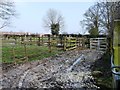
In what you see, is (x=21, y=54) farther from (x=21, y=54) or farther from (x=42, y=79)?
(x=42, y=79)

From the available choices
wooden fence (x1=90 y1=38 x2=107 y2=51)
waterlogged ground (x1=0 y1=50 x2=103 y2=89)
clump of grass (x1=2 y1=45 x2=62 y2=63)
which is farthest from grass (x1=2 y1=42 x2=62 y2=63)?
wooden fence (x1=90 y1=38 x2=107 y2=51)

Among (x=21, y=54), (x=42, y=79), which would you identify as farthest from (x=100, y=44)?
(x=42, y=79)

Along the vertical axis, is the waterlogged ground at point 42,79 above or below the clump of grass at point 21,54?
below

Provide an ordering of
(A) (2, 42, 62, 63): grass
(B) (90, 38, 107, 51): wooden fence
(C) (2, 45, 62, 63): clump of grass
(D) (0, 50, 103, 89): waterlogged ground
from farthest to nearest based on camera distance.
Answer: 1. (B) (90, 38, 107, 51): wooden fence
2. (A) (2, 42, 62, 63): grass
3. (C) (2, 45, 62, 63): clump of grass
4. (D) (0, 50, 103, 89): waterlogged ground

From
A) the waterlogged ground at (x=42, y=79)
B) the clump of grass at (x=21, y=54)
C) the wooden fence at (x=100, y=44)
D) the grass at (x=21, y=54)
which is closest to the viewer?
the waterlogged ground at (x=42, y=79)

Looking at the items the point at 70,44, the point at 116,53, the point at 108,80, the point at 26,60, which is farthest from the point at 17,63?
the point at 70,44

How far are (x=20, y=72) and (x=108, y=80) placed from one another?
4.03 metres

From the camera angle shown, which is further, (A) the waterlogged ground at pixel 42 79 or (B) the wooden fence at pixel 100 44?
(B) the wooden fence at pixel 100 44

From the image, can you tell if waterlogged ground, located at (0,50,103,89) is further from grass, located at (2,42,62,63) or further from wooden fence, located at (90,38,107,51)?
wooden fence, located at (90,38,107,51)

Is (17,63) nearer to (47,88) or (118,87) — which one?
(47,88)

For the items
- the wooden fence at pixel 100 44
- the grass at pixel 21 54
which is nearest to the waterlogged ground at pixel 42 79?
the grass at pixel 21 54

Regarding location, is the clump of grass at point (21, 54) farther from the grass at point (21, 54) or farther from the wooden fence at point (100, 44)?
the wooden fence at point (100, 44)

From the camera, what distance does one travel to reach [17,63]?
13.9 m

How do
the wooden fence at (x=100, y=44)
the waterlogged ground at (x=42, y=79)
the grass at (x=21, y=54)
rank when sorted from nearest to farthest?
the waterlogged ground at (x=42, y=79) < the grass at (x=21, y=54) < the wooden fence at (x=100, y=44)
